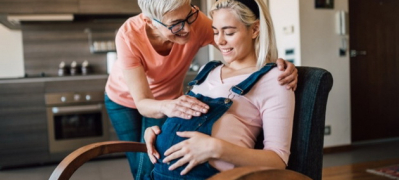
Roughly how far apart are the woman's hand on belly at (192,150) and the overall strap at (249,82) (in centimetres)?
20

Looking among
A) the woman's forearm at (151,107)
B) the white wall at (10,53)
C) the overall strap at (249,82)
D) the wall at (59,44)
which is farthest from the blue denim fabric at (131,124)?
the white wall at (10,53)

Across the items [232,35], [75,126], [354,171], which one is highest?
[232,35]

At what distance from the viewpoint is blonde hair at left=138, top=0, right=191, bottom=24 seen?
4.44 ft

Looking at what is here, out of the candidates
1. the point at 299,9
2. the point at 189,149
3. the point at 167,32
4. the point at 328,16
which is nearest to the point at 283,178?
the point at 189,149

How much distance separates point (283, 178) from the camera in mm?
899

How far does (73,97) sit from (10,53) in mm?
1119

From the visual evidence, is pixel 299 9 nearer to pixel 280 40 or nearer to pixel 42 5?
pixel 280 40

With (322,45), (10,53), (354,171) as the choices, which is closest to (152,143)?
(354,171)

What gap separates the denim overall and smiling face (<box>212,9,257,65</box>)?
15 centimetres

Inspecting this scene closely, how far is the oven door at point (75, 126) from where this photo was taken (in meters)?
3.68

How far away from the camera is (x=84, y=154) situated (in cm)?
124

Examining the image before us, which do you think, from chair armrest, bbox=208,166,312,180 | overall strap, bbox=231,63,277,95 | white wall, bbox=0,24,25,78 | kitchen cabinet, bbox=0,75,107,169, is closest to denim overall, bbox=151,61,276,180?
overall strap, bbox=231,63,277,95

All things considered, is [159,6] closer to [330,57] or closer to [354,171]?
[354,171]

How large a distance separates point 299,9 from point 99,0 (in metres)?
2.05
